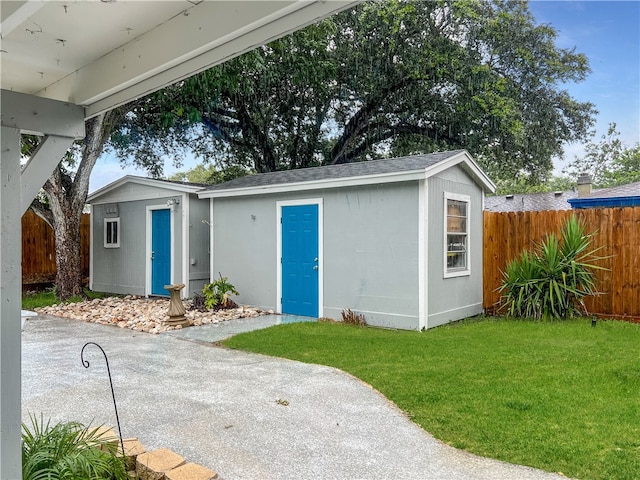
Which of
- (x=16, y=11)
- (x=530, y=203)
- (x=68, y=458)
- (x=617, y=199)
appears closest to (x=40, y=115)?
(x=16, y=11)

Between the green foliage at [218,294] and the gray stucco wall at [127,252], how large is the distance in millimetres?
1768

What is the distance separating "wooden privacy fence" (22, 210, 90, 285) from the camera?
12125mm

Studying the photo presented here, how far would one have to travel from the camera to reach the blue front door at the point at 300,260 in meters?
7.85

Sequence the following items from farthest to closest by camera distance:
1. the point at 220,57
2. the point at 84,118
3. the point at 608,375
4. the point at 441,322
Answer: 1. the point at 441,322
2. the point at 608,375
3. the point at 84,118
4. the point at 220,57

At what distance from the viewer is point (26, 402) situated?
372 cm

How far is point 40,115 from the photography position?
189 cm

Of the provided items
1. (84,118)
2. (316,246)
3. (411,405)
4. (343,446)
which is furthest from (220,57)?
(316,246)

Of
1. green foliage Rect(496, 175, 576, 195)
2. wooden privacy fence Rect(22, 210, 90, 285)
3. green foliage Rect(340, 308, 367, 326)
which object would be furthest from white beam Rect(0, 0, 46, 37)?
green foliage Rect(496, 175, 576, 195)

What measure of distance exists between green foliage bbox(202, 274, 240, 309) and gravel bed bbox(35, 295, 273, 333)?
0.63ft

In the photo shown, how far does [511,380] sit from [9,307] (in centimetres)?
388

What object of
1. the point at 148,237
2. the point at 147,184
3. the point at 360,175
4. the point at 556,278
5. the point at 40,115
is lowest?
the point at 556,278

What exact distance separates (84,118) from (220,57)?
32.9 inches

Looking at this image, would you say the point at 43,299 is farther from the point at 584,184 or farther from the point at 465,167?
the point at 584,184

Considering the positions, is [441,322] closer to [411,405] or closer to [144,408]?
[411,405]
